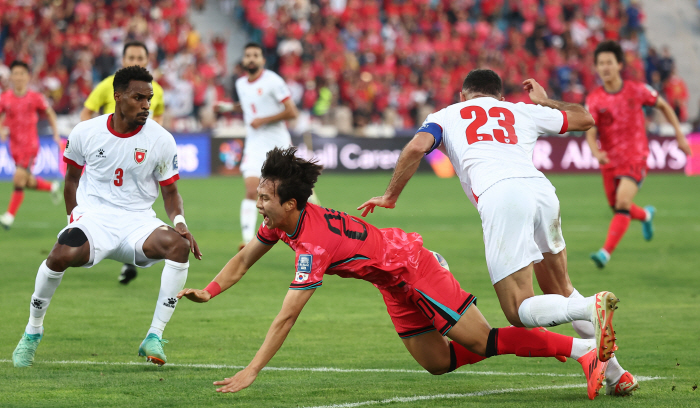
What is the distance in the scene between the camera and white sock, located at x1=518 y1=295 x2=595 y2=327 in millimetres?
4871

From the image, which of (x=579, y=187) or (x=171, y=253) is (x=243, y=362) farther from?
(x=579, y=187)

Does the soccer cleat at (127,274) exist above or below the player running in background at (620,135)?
below

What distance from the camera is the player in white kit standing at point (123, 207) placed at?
6.05 m

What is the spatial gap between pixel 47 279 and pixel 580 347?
3.41 metres

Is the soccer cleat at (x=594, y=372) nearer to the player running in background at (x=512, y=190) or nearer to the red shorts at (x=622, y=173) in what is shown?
the player running in background at (x=512, y=190)

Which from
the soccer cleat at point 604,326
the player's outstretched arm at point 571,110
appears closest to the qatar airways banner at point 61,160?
the player's outstretched arm at point 571,110

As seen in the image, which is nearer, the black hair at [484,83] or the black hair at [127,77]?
the black hair at [484,83]

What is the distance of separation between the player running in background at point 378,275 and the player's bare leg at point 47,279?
1.30 meters

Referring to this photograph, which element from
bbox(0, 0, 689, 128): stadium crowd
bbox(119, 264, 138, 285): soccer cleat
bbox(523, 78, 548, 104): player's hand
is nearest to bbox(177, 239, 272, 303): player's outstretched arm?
bbox(523, 78, 548, 104): player's hand

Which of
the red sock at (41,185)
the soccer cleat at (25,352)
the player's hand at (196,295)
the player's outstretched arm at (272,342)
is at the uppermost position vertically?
the player's hand at (196,295)

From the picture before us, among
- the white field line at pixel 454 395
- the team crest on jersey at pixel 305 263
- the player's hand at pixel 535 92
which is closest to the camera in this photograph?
the team crest on jersey at pixel 305 263

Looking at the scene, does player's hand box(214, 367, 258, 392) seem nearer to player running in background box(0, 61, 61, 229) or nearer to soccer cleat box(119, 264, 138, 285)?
soccer cleat box(119, 264, 138, 285)

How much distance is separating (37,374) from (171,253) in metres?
1.18

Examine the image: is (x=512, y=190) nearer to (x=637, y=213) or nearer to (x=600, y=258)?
(x=600, y=258)
